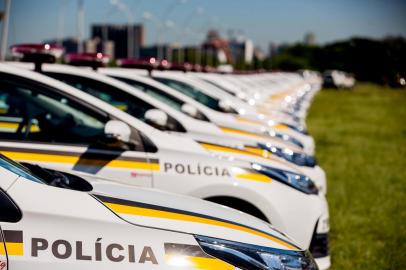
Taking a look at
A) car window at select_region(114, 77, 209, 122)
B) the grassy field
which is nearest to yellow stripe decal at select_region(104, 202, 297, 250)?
the grassy field

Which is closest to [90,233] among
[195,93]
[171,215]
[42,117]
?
[171,215]

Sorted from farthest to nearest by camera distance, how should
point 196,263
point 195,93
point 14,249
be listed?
point 195,93, point 196,263, point 14,249

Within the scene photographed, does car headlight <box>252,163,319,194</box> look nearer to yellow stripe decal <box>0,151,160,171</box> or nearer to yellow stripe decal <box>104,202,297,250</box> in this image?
yellow stripe decal <box>0,151,160,171</box>

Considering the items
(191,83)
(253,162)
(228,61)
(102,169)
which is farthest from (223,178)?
(228,61)

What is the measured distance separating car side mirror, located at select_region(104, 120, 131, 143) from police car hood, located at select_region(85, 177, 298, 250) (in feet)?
1.78

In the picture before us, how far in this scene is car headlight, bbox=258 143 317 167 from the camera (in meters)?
5.31

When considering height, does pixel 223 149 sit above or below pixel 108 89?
below

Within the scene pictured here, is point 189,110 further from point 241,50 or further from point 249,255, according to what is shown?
point 241,50

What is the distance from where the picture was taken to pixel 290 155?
18.1ft

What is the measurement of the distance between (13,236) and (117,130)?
4.64 ft

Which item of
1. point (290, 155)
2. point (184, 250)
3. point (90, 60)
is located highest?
point (90, 60)

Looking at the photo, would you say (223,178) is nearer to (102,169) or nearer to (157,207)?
(102,169)

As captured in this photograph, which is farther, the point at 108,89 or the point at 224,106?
the point at 224,106

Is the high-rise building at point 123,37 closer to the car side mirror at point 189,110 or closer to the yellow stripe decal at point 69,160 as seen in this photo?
the car side mirror at point 189,110
